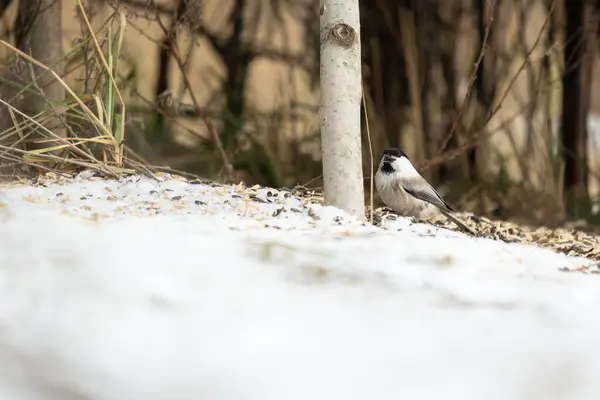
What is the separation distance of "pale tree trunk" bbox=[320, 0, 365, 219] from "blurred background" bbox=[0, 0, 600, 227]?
209 cm

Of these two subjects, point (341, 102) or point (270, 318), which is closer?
point (270, 318)

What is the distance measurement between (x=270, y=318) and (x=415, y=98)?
2982 millimetres

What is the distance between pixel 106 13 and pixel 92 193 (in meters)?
2.52

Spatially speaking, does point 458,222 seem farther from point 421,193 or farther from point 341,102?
point 341,102

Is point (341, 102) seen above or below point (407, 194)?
above

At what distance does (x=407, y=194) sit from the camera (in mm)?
2373

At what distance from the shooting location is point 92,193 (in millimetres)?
1833

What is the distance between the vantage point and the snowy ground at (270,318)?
1227mm

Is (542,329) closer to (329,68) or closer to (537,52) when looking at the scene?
(329,68)

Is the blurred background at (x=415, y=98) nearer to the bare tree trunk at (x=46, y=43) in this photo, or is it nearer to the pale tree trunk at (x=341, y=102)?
the bare tree trunk at (x=46, y=43)

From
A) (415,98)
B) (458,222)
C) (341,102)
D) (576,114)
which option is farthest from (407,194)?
(576,114)

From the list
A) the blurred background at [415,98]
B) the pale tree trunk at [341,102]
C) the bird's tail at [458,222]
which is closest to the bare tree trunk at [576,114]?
the blurred background at [415,98]

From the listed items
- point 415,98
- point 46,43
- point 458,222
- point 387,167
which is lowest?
point 458,222

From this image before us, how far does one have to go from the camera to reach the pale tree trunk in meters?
→ 1.78
